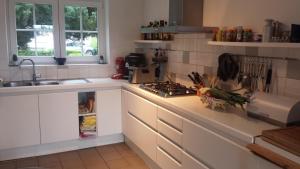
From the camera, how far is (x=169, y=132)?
2.41m

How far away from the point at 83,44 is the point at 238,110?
245 centimetres

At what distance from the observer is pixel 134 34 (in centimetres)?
396

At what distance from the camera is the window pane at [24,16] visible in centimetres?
346

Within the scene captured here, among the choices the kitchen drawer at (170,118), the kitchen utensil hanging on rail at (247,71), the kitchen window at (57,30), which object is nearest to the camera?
the kitchen utensil hanging on rail at (247,71)

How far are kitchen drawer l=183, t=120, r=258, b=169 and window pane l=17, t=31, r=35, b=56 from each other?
237 cm

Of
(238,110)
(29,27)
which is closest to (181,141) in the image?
(238,110)

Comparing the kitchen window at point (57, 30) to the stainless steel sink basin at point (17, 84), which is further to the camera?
the kitchen window at point (57, 30)

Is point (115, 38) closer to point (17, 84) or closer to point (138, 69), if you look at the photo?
point (138, 69)

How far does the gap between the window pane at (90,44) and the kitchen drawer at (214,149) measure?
2167 mm

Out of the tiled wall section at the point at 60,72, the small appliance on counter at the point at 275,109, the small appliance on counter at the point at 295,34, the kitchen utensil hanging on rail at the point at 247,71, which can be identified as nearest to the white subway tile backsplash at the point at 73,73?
the tiled wall section at the point at 60,72

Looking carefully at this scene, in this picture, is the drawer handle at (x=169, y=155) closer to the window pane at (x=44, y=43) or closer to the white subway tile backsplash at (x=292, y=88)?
the white subway tile backsplash at (x=292, y=88)

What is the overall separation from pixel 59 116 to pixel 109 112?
0.59 m

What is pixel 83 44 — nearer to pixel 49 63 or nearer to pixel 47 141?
pixel 49 63

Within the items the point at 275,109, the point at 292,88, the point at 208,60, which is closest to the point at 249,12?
the point at 208,60
